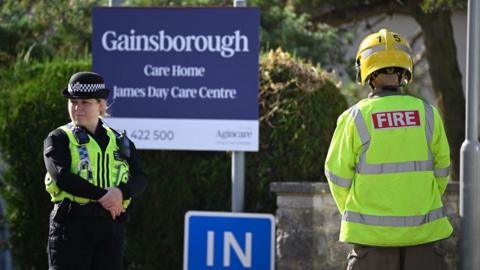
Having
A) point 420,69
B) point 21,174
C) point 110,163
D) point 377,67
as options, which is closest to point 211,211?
point 21,174

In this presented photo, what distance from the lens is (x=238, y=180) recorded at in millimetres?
7199

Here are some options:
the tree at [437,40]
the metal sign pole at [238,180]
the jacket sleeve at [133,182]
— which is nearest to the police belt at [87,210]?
the jacket sleeve at [133,182]

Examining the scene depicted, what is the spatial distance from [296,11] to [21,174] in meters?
4.94

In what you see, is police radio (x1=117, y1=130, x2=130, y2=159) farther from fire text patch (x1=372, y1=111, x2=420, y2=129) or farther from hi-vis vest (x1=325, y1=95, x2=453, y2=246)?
fire text patch (x1=372, y1=111, x2=420, y2=129)

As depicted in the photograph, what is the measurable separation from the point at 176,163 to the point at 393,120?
10.8ft

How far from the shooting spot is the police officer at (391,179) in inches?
176

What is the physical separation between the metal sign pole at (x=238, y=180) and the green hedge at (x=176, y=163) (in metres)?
0.23

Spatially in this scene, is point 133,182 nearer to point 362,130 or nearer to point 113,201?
point 113,201

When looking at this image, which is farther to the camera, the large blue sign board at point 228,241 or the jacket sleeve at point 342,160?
the large blue sign board at point 228,241

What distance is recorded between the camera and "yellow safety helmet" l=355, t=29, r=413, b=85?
4.65 metres

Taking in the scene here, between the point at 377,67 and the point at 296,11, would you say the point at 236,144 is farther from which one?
the point at 296,11

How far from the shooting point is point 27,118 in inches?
300

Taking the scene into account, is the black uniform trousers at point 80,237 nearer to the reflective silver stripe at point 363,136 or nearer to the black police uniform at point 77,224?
the black police uniform at point 77,224

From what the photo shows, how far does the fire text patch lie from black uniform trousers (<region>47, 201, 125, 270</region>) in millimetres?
1711
